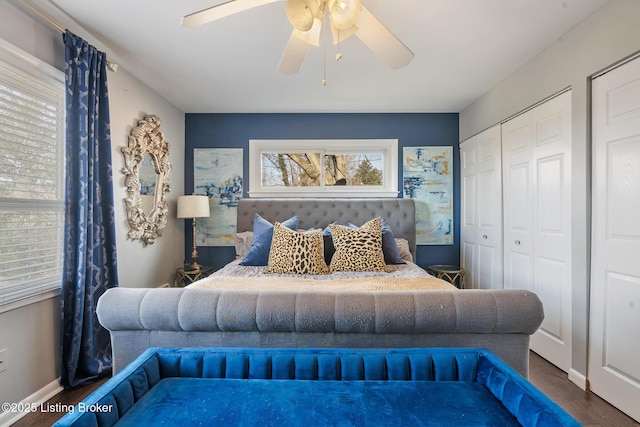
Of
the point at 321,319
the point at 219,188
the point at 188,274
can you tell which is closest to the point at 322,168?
the point at 219,188

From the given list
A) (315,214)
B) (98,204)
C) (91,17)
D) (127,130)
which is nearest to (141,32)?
(91,17)

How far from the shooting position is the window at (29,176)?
173 centimetres

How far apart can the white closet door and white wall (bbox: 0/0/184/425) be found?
3.50m

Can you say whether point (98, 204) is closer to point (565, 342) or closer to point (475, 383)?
point (475, 383)

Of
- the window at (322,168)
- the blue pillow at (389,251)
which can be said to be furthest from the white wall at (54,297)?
the blue pillow at (389,251)

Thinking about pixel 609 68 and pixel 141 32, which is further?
pixel 141 32

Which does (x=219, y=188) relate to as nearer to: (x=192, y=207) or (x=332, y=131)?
(x=192, y=207)

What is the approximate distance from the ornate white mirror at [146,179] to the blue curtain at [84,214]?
46 cm

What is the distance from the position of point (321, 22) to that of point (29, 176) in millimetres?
1959

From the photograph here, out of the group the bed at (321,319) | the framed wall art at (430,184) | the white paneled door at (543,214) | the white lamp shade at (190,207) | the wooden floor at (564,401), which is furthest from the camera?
the framed wall art at (430,184)

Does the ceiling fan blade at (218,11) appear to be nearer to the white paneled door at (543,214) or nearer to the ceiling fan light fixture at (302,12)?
the ceiling fan light fixture at (302,12)

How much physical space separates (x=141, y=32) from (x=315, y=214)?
231 cm

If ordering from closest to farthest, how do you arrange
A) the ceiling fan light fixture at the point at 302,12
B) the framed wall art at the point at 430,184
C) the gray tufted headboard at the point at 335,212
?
the ceiling fan light fixture at the point at 302,12, the gray tufted headboard at the point at 335,212, the framed wall art at the point at 430,184

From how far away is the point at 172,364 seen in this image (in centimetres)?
126
